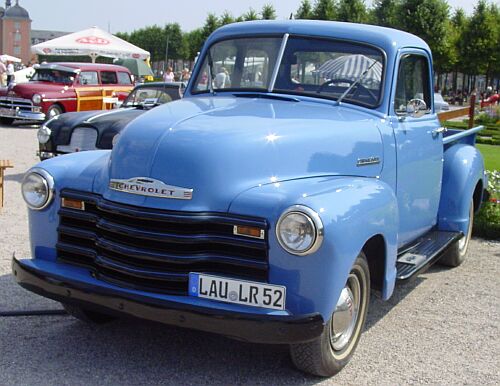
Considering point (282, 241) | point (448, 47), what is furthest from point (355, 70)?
point (448, 47)

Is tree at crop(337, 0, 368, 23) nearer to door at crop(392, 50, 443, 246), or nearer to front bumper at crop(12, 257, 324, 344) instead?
door at crop(392, 50, 443, 246)

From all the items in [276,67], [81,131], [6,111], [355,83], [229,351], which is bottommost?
[229,351]

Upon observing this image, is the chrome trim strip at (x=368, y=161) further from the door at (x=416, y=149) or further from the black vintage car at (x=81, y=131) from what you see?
the black vintage car at (x=81, y=131)

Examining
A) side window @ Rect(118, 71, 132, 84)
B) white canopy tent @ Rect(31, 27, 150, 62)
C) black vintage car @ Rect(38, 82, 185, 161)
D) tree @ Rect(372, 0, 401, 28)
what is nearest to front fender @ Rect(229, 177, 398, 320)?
black vintage car @ Rect(38, 82, 185, 161)

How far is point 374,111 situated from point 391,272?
3.81ft

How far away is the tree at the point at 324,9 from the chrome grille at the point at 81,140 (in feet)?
131

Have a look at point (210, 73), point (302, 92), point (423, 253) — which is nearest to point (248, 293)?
point (302, 92)

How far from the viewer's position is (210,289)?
3.35m

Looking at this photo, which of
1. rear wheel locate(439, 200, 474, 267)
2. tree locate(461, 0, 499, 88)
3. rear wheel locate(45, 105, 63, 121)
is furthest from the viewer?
tree locate(461, 0, 499, 88)

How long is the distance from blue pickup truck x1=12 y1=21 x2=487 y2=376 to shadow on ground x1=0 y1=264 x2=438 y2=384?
8.2 inches

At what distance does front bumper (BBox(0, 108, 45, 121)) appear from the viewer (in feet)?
54.9

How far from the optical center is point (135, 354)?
4035 mm

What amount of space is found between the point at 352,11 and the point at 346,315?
45.6 m

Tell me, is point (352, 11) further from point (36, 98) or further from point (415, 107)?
point (415, 107)
